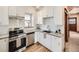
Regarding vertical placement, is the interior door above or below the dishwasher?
above

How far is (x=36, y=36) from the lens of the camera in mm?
1530

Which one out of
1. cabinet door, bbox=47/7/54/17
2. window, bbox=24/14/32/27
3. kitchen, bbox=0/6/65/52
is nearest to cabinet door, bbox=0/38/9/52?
kitchen, bbox=0/6/65/52

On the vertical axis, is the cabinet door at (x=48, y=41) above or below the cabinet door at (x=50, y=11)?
below

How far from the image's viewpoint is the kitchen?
1.38 meters

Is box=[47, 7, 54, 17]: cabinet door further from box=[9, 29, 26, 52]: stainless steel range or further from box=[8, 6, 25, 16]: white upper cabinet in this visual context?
box=[9, 29, 26, 52]: stainless steel range

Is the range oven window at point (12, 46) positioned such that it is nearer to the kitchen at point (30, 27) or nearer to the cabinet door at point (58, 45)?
the kitchen at point (30, 27)

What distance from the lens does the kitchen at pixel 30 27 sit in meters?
1.38

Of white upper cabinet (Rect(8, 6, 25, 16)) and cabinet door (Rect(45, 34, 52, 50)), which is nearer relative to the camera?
white upper cabinet (Rect(8, 6, 25, 16))

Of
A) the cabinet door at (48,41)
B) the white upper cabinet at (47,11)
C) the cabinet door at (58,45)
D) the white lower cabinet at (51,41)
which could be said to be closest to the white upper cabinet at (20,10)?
the white upper cabinet at (47,11)

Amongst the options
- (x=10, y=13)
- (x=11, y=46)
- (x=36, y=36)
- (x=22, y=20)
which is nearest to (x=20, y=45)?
(x=11, y=46)

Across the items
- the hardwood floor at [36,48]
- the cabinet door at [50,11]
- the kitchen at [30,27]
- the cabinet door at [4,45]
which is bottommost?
the hardwood floor at [36,48]

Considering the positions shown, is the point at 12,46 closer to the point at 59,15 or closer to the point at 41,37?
the point at 41,37

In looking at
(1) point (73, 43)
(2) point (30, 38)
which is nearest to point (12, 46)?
(2) point (30, 38)
